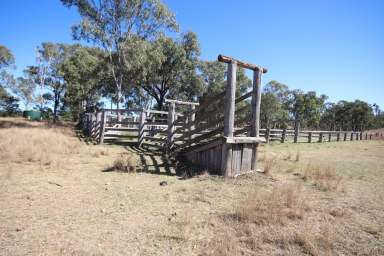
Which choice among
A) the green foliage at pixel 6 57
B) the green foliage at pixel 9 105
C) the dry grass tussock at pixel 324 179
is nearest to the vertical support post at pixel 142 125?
the dry grass tussock at pixel 324 179

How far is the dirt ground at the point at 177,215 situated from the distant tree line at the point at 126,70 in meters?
15.0

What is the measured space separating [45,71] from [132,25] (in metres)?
29.1

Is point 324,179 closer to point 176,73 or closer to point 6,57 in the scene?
point 176,73

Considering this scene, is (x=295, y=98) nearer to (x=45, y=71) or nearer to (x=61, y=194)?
(x=45, y=71)

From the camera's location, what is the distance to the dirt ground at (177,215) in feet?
9.82

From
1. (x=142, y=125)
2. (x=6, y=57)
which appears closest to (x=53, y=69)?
(x=6, y=57)

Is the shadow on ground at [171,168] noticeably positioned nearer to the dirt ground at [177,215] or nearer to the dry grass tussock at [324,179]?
the dirt ground at [177,215]

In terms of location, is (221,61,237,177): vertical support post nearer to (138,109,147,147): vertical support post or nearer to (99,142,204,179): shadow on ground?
(99,142,204,179): shadow on ground

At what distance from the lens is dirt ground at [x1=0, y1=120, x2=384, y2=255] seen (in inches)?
118

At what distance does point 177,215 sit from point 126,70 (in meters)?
19.2

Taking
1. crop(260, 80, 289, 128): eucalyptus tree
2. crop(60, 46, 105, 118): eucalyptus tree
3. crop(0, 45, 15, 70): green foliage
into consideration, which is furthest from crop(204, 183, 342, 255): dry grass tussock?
crop(260, 80, 289, 128): eucalyptus tree

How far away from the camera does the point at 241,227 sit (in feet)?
11.5

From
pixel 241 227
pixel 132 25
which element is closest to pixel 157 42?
pixel 132 25

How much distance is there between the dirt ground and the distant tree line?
14987mm
